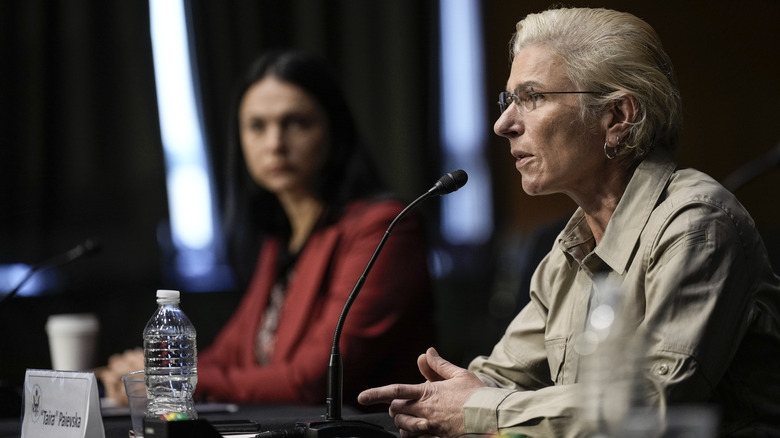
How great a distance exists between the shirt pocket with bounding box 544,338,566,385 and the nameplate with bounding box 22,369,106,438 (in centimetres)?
82

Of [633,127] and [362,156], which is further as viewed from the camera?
[362,156]

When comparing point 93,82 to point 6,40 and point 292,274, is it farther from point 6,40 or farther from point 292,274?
point 292,274

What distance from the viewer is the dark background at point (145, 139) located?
3.97m

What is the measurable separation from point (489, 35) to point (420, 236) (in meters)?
2.13

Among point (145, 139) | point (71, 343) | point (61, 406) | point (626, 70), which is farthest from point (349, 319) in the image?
point (145, 139)

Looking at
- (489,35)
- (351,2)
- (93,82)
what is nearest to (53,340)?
(93,82)

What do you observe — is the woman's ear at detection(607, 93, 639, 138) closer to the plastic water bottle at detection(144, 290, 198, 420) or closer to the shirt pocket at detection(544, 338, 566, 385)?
the shirt pocket at detection(544, 338, 566, 385)

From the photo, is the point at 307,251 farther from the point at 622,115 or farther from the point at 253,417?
the point at 622,115

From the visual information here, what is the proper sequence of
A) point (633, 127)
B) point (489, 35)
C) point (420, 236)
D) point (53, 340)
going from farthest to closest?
1. point (489, 35)
2. point (420, 236)
3. point (53, 340)
4. point (633, 127)

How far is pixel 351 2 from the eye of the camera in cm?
434

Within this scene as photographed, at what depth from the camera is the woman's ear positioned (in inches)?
66.0

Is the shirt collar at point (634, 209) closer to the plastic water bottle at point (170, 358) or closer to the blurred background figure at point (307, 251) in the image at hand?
the plastic water bottle at point (170, 358)

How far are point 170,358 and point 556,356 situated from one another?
0.74 m

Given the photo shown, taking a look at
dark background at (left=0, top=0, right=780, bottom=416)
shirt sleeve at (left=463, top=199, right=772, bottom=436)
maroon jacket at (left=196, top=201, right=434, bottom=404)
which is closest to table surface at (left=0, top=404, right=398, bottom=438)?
shirt sleeve at (left=463, top=199, right=772, bottom=436)
